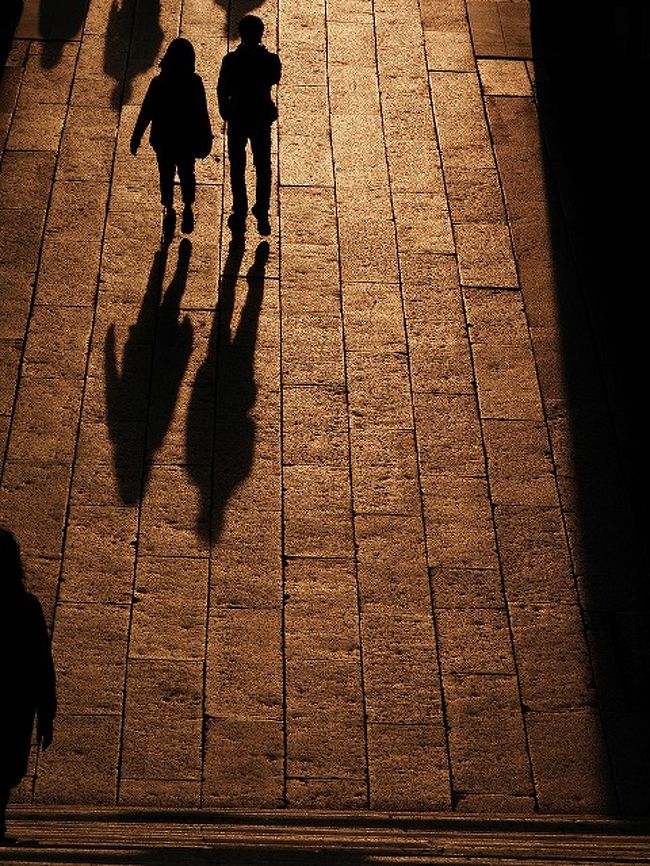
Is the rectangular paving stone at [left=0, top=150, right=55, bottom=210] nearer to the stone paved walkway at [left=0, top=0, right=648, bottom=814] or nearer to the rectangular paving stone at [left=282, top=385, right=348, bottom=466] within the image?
the stone paved walkway at [left=0, top=0, right=648, bottom=814]

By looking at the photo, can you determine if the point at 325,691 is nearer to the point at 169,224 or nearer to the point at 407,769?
the point at 407,769

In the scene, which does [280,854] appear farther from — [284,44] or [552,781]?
[284,44]

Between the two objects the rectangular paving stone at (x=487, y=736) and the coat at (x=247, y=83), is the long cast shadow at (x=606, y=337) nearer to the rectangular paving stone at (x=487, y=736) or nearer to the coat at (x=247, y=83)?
the rectangular paving stone at (x=487, y=736)

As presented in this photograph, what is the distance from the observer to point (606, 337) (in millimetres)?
11547

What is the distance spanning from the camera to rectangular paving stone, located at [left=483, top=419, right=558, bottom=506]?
10.1 meters

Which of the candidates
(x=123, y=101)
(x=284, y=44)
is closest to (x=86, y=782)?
(x=123, y=101)

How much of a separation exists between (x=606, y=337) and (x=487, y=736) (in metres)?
4.04

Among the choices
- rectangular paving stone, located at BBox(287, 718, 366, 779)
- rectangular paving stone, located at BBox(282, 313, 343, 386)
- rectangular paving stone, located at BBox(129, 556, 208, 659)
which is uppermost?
rectangular paving stone, located at BBox(129, 556, 208, 659)

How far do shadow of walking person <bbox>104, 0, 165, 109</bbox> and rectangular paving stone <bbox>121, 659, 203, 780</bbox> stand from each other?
6735mm

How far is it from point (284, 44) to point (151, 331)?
4.85 m

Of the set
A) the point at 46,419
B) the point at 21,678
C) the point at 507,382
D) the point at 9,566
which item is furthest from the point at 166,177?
the point at 9,566

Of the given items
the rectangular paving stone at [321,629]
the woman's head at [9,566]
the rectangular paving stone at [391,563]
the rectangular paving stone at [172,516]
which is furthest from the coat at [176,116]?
the woman's head at [9,566]

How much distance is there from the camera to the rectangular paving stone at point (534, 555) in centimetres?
946

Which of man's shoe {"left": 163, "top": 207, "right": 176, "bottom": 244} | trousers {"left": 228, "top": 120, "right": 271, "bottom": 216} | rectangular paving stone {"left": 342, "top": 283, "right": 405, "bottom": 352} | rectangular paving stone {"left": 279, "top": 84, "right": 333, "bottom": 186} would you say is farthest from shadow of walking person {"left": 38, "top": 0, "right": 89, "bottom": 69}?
rectangular paving stone {"left": 342, "top": 283, "right": 405, "bottom": 352}
